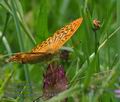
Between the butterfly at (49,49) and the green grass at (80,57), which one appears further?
the butterfly at (49,49)

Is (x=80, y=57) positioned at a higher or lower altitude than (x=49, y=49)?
lower

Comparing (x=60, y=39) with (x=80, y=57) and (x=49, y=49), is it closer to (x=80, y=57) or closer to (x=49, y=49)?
(x=49, y=49)

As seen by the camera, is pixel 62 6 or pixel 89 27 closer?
pixel 89 27

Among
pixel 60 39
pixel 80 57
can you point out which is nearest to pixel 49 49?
pixel 60 39

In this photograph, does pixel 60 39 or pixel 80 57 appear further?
pixel 80 57

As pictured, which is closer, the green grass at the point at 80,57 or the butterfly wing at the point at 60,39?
the green grass at the point at 80,57

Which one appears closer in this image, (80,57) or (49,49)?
(49,49)

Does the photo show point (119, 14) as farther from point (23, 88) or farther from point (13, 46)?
point (13, 46)

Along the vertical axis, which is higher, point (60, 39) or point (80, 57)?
point (60, 39)

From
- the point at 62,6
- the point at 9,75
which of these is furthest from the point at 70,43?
the point at 62,6

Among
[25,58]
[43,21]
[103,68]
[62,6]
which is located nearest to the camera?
[25,58]

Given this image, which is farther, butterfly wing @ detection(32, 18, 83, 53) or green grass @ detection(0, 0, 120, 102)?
butterfly wing @ detection(32, 18, 83, 53)
